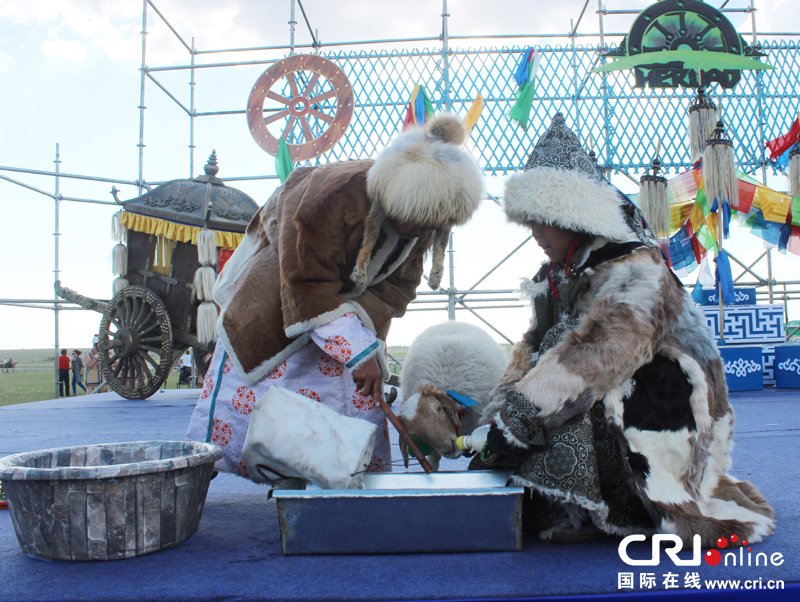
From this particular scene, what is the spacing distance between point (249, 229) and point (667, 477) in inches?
54.5

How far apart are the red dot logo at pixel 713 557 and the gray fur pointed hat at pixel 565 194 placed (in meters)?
0.69

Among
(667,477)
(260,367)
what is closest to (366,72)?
(260,367)

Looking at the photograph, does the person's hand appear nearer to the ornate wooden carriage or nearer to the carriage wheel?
the ornate wooden carriage

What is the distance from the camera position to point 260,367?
156cm

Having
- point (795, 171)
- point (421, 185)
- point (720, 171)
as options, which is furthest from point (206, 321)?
point (795, 171)

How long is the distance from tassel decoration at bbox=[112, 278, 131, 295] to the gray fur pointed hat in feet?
15.2

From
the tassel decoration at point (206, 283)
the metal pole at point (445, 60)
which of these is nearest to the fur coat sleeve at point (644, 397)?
the tassel decoration at point (206, 283)

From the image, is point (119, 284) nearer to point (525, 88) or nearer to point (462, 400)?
point (525, 88)

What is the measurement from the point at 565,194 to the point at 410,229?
410 mm

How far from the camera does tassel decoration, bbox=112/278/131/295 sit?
5.17 m

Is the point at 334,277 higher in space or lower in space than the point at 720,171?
lower

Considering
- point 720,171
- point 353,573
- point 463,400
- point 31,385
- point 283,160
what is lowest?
point 31,385

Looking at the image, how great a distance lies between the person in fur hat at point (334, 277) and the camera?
1.43 m

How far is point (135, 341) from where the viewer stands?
5.07m
